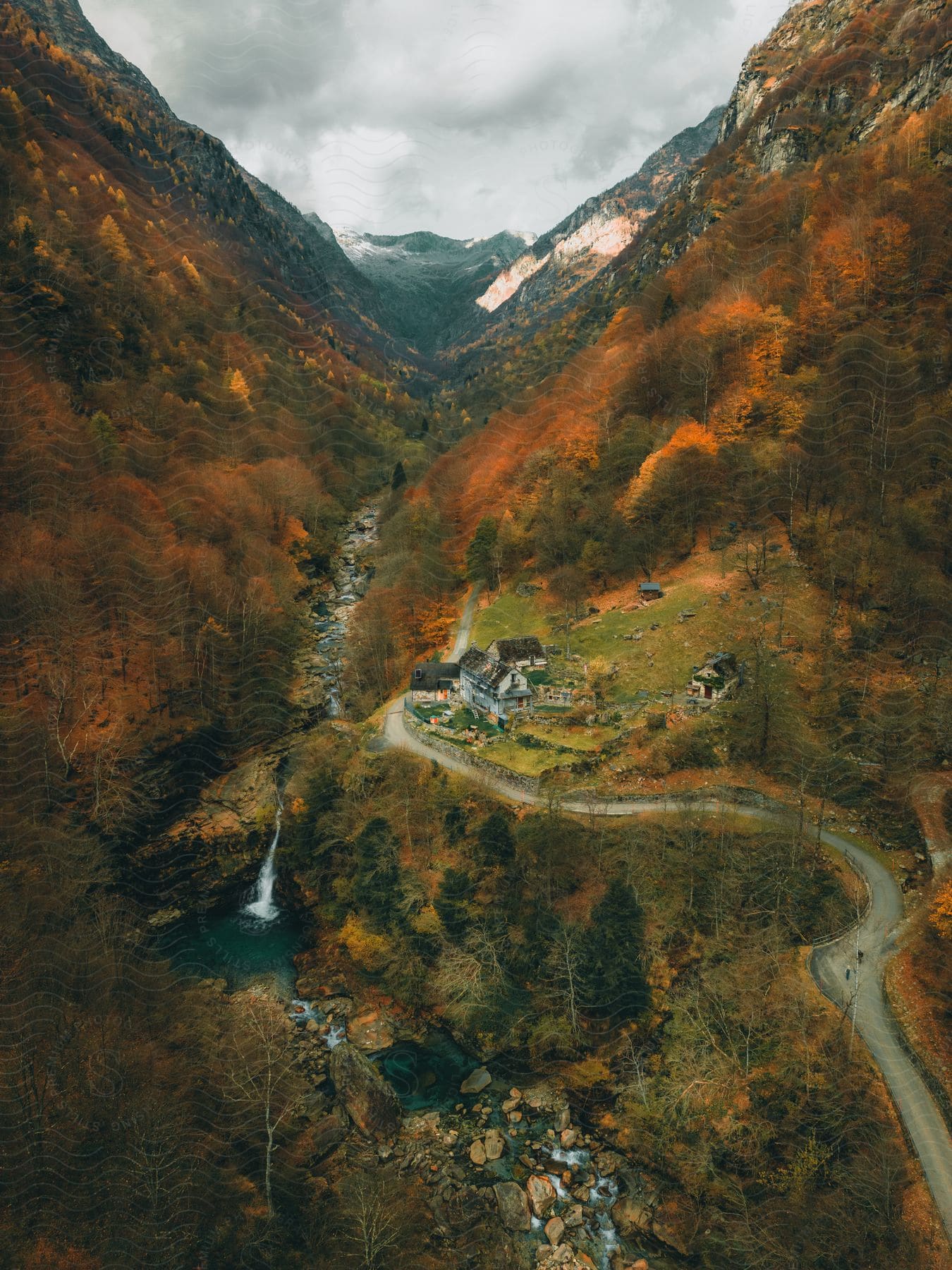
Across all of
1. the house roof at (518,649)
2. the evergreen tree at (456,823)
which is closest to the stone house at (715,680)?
the house roof at (518,649)

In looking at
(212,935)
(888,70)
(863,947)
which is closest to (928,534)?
(863,947)

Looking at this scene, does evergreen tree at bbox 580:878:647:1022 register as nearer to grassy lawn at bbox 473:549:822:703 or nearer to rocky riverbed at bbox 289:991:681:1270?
rocky riverbed at bbox 289:991:681:1270

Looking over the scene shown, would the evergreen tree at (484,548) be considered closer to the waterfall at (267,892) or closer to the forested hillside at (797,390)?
the forested hillside at (797,390)

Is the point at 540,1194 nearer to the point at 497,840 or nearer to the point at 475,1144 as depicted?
the point at 475,1144

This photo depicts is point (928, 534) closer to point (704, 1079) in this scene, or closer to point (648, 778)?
point (648, 778)

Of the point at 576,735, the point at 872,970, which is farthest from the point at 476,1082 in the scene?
the point at 576,735

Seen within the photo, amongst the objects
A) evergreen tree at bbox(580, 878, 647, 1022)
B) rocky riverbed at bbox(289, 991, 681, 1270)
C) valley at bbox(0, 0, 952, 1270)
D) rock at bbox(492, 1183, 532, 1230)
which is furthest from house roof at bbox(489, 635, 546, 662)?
rock at bbox(492, 1183, 532, 1230)
